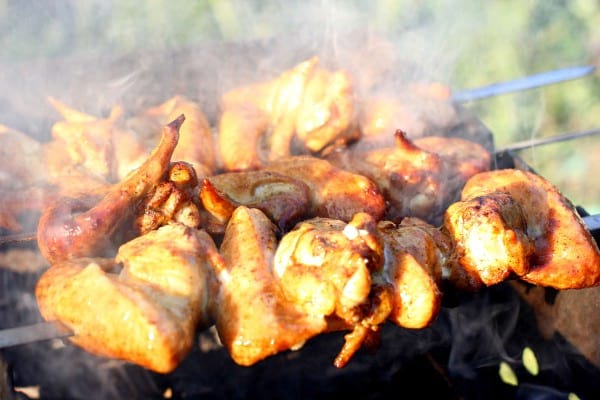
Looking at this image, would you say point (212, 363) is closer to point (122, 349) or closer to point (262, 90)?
point (122, 349)

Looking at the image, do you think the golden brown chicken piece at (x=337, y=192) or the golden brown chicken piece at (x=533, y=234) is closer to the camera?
the golden brown chicken piece at (x=533, y=234)

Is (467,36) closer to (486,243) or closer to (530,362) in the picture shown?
(530,362)

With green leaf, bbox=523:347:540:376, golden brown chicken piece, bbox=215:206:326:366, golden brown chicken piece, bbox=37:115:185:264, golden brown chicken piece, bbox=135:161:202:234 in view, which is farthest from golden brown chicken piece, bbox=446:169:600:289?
golden brown chicken piece, bbox=37:115:185:264

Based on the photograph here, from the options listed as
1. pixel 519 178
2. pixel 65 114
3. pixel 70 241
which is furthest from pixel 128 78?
pixel 519 178

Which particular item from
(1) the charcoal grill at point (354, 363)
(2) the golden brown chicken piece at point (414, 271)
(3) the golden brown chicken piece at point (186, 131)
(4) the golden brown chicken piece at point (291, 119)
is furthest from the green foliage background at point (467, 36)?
(2) the golden brown chicken piece at point (414, 271)

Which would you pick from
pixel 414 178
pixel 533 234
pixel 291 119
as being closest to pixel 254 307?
pixel 414 178

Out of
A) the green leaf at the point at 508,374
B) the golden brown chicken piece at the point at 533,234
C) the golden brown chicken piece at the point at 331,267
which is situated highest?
the golden brown chicken piece at the point at 331,267

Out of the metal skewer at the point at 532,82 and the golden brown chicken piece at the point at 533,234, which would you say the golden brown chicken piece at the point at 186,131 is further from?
the metal skewer at the point at 532,82
